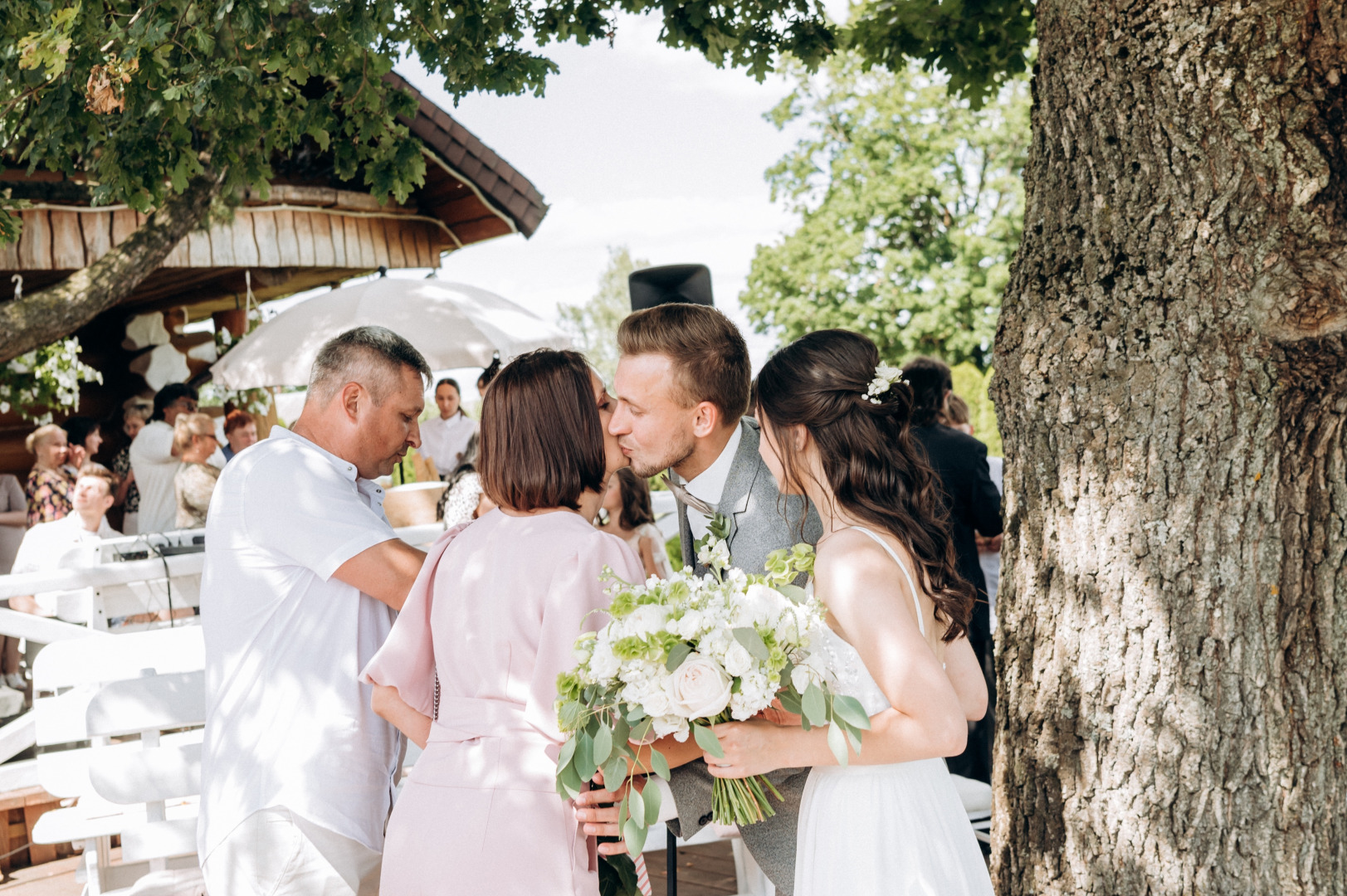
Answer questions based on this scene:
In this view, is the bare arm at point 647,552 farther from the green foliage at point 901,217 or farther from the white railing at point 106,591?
the green foliage at point 901,217

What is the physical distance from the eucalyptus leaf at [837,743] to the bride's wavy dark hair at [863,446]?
374 mm

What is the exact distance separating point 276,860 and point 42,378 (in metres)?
7.95

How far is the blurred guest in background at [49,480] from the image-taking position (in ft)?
24.1

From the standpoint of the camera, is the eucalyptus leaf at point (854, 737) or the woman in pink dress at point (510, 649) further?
the woman in pink dress at point (510, 649)

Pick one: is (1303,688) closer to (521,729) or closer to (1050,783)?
(1050,783)

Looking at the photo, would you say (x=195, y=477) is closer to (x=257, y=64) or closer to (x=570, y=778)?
(x=257, y=64)

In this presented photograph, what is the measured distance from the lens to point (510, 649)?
6.75 feet

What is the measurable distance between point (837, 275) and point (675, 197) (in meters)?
139

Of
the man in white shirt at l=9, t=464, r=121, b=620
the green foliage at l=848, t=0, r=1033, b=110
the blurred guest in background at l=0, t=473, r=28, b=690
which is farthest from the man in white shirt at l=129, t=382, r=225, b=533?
the green foliage at l=848, t=0, r=1033, b=110

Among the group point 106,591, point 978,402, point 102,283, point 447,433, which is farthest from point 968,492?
point 978,402

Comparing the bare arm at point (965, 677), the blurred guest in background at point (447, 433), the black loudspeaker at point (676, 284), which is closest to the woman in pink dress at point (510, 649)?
the bare arm at point (965, 677)

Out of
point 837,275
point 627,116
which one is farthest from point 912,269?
point 627,116

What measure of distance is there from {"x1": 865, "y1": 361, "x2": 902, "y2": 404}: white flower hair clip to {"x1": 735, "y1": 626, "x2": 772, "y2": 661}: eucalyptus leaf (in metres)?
0.61

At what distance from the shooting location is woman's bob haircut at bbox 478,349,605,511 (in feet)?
7.03
